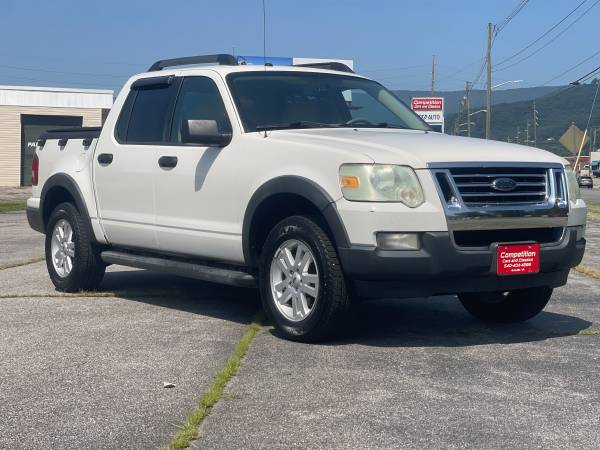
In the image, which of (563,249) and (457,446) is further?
(563,249)

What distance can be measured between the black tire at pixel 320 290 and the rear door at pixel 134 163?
5.17ft

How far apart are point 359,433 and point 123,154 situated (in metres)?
4.35

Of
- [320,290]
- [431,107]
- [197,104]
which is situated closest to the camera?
[320,290]

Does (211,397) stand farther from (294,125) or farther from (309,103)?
(309,103)

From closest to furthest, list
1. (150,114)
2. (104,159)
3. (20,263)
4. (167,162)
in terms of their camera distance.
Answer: (167,162)
(150,114)
(104,159)
(20,263)

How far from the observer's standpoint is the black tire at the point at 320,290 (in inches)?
248

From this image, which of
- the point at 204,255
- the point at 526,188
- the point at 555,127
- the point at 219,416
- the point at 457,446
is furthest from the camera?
the point at 555,127

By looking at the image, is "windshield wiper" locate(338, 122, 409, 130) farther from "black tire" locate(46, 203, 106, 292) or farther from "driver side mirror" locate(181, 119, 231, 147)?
"black tire" locate(46, 203, 106, 292)

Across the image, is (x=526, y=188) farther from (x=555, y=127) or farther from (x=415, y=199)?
(x=555, y=127)

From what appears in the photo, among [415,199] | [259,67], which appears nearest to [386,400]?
[415,199]

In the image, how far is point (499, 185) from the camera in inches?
251

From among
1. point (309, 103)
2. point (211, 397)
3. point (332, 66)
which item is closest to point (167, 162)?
point (309, 103)

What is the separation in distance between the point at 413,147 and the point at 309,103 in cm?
149

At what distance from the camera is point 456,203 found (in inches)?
245
